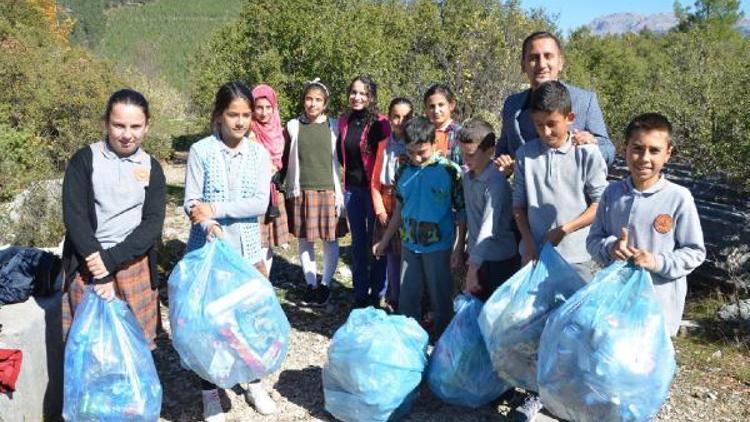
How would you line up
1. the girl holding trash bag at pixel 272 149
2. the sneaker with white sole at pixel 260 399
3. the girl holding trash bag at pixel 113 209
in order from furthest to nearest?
Result: the girl holding trash bag at pixel 272 149 < the sneaker with white sole at pixel 260 399 < the girl holding trash bag at pixel 113 209

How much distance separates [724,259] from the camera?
16.1 ft

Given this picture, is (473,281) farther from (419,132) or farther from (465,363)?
(419,132)

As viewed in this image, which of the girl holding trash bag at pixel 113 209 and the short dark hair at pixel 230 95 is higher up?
the short dark hair at pixel 230 95

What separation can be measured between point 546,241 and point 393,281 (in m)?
1.69

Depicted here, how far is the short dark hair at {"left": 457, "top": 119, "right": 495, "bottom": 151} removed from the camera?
3.09 metres

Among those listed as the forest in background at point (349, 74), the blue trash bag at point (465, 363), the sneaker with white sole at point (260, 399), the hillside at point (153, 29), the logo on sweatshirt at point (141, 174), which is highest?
the hillside at point (153, 29)

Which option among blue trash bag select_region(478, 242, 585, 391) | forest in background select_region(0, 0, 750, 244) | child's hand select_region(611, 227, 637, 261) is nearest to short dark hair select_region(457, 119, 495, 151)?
blue trash bag select_region(478, 242, 585, 391)

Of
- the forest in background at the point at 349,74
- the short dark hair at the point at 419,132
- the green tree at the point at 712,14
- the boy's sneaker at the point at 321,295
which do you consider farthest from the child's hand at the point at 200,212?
the green tree at the point at 712,14

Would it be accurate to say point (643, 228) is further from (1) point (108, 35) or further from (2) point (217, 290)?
(1) point (108, 35)

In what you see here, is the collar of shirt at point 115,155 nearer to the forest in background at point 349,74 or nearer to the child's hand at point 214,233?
the child's hand at point 214,233

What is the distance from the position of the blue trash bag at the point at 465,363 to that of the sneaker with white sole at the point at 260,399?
862 mm

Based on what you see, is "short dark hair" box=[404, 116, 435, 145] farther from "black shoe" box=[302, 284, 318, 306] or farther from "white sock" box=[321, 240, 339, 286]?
"black shoe" box=[302, 284, 318, 306]

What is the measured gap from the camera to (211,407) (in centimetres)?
310

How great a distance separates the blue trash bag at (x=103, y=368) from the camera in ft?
8.80
